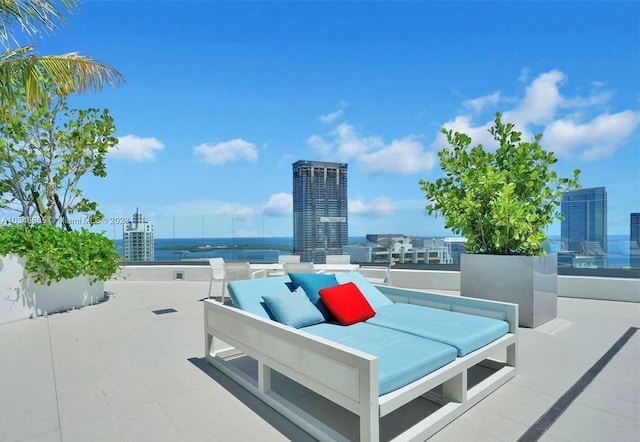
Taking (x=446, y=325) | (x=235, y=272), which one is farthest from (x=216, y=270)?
(x=446, y=325)

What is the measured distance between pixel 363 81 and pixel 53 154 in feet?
23.8

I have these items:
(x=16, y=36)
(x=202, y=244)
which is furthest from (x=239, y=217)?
(x=16, y=36)

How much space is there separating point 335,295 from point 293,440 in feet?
4.17

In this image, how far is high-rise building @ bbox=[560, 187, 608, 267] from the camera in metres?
5.74

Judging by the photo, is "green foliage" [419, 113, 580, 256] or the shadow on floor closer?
the shadow on floor

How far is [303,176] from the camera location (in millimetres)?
9422

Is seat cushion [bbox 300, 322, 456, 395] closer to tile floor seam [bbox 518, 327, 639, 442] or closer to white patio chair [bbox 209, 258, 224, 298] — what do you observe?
tile floor seam [bbox 518, 327, 639, 442]

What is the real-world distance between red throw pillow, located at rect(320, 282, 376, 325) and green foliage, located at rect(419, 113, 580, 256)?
2.29m

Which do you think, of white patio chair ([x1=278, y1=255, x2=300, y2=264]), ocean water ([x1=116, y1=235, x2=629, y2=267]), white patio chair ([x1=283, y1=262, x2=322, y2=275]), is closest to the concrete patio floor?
white patio chair ([x1=283, y1=262, x2=322, y2=275])

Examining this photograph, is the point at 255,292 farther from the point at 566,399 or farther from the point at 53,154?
the point at 53,154

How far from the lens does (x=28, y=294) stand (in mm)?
5000

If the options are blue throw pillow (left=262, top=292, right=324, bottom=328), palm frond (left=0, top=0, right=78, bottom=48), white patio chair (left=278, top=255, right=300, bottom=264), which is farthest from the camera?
white patio chair (left=278, top=255, right=300, bottom=264)

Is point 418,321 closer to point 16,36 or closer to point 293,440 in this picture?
point 293,440

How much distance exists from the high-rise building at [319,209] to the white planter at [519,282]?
400 cm
